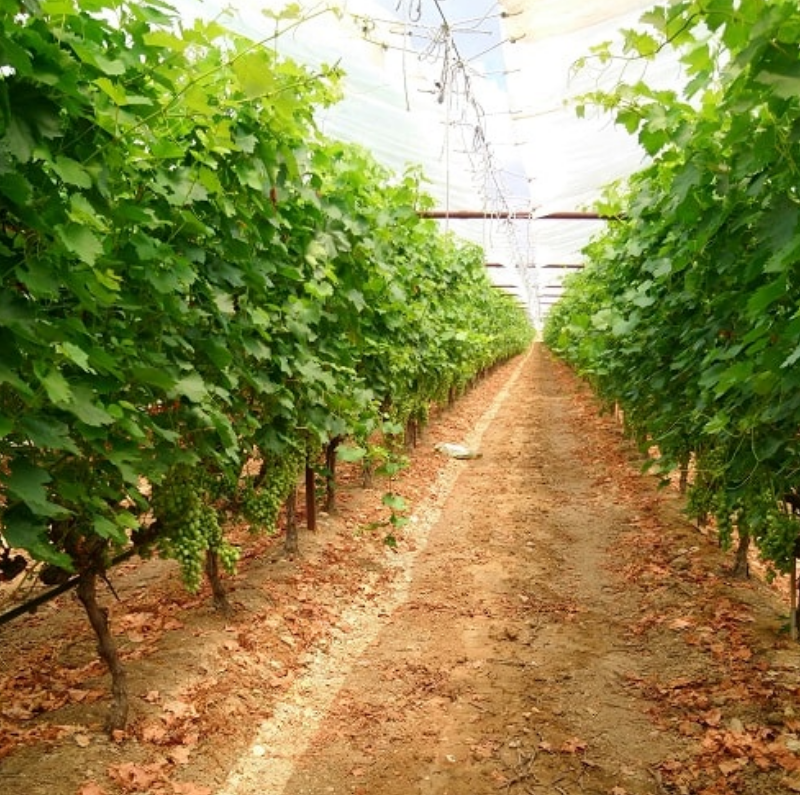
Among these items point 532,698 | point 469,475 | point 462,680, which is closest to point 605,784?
point 532,698

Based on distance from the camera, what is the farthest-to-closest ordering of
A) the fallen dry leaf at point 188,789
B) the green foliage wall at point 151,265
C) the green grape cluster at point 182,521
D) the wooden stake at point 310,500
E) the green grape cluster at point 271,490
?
the wooden stake at point 310,500 < the green grape cluster at point 271,490 < the green grape cluster at point 182,521 < the fallen dry leaf at point 188,789 < the green foliage wall at point 151,265

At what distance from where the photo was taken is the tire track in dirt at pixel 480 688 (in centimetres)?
355

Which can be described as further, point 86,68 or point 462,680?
point 462,680

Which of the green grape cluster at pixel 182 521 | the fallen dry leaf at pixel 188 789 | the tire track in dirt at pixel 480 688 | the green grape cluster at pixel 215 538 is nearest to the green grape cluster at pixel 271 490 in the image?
the green grape cluster at pixel 215 538

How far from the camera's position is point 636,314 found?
20.7ft

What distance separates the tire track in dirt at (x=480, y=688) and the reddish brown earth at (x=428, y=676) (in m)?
0.01

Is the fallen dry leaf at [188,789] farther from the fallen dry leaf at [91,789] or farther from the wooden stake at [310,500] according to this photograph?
the wooden stake at [310,500]

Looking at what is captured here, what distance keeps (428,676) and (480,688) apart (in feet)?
1.08

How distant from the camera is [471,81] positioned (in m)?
10.8

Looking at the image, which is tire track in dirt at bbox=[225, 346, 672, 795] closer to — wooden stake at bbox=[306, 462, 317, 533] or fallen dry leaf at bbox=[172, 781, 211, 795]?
fallen dry leaf at bbox=[172, 781, 211, 795]

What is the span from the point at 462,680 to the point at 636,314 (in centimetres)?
341

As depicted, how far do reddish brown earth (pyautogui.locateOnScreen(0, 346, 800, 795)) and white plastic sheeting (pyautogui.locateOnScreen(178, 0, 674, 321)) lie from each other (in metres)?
3.71

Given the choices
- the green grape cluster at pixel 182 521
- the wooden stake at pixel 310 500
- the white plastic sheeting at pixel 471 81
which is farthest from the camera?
the white plastic sheeting at pixel 471 81

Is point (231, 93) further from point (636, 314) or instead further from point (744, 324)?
point (636, 314)
